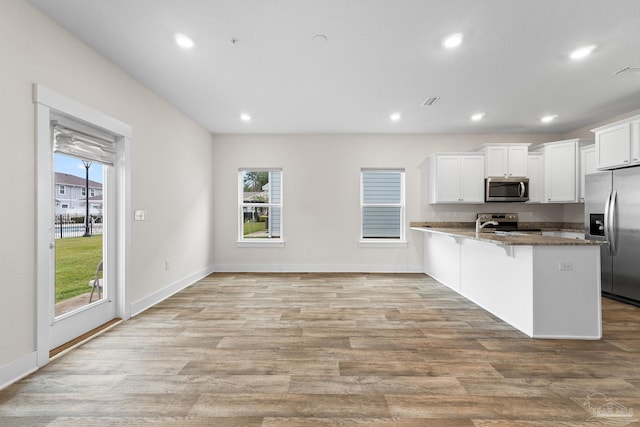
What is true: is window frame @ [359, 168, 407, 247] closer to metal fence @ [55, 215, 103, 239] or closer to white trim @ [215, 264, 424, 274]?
white trim @ [215, 264, 424, 274]

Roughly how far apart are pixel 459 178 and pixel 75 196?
5.60m

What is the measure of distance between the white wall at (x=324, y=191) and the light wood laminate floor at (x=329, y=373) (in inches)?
91.5

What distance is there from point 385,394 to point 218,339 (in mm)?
1666

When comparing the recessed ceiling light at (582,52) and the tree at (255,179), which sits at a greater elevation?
the recessed ceiling light at (582,52)

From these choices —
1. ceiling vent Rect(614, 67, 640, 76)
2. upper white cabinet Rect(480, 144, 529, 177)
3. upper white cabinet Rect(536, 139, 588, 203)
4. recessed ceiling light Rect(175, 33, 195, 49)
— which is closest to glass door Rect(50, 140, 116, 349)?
recessed ceiling light Rect(175, 33, 195, 49)

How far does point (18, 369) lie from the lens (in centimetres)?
216

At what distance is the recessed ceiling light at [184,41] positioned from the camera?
268cm

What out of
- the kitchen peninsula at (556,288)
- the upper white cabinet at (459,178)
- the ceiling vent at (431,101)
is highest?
the ceiling vent at (431,101)

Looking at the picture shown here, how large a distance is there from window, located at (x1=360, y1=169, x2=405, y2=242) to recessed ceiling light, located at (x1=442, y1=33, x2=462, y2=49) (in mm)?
3390

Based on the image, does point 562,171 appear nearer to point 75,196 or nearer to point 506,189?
point 506,189

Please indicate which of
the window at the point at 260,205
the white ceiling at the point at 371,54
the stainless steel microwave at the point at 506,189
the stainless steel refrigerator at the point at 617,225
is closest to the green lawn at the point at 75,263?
the white ceiling at the point at 371,54

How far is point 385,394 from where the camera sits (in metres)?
2.00

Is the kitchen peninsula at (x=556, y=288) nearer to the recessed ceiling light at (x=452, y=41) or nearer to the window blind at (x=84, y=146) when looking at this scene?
the recessed ceiling light at (x=452, y=41)

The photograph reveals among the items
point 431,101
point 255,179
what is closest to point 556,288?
point 431,101
